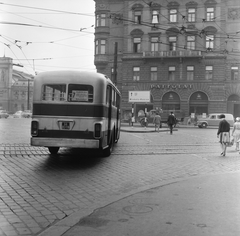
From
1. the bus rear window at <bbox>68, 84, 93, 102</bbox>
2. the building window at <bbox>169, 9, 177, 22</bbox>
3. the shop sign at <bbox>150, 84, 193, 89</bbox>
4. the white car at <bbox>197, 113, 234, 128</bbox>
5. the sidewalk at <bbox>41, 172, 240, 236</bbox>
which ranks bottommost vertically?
the sidewalk at <bbox>41, 172, 240, 236</bbox>

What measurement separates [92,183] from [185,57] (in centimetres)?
4044

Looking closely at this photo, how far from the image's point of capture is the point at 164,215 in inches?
190

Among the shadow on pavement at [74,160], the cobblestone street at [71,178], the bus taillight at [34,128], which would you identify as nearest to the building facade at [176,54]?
the shadow on pavement at [74,160]

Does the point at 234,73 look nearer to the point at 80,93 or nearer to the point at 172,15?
the point at 172,15

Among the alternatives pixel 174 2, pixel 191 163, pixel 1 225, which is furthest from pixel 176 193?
pixel 174 2

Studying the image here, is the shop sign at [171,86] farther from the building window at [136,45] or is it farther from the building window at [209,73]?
the building window at [136,45]

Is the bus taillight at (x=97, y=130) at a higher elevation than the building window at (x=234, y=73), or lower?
lower

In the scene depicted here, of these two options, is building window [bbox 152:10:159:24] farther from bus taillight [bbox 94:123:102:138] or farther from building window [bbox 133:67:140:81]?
bus taillight [bbox 94:123:102:138]

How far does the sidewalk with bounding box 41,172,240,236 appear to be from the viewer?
13.7ft

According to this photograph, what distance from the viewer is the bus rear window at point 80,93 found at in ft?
31.5

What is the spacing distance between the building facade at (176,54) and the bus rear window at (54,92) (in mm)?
34792

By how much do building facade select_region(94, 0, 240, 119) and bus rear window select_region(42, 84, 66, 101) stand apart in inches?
1370

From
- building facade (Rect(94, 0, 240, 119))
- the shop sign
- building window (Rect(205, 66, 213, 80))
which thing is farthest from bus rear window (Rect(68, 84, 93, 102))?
building window (Rect(205, 66, 213, 80))

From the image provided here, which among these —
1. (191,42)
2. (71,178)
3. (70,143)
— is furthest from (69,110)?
(191,42)
